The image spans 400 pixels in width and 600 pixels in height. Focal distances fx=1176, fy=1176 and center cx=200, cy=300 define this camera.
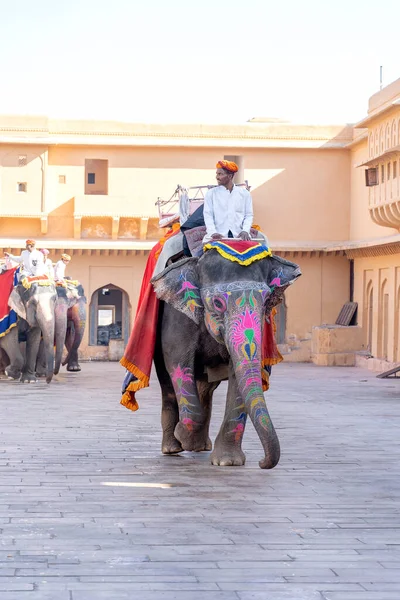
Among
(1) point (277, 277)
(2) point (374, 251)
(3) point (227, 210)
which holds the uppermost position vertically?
(2) point (374, 251)

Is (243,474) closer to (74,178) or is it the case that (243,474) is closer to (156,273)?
(156,273)

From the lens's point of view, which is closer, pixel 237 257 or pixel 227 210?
pixel 237 257

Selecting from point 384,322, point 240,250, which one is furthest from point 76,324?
point 240,250

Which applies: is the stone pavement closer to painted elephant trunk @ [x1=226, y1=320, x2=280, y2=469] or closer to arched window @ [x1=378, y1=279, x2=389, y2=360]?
painted elephant trunk @ [x1=226, y1=320, x2=280, y2=469]

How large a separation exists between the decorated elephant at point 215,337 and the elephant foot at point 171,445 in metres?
0.14

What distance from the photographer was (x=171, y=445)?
9422 millimetres

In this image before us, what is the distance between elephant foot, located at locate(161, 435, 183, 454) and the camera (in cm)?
941

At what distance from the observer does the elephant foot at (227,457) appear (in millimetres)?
8742

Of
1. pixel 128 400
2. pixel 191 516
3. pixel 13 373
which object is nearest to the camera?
pixel 191 516

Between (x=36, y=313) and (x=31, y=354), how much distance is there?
1.78 metres

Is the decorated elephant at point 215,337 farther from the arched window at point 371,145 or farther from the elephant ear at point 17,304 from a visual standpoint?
the arched window at point 371,145

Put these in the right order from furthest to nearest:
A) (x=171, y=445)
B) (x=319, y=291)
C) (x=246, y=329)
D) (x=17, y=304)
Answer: (x=319, y=291)
(x=17, y=304)
(x=171, y=445)
(x=246, y=329)

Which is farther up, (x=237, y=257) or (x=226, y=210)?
(x=226, y=210)

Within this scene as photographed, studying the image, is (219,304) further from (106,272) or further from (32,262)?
(106,272)
